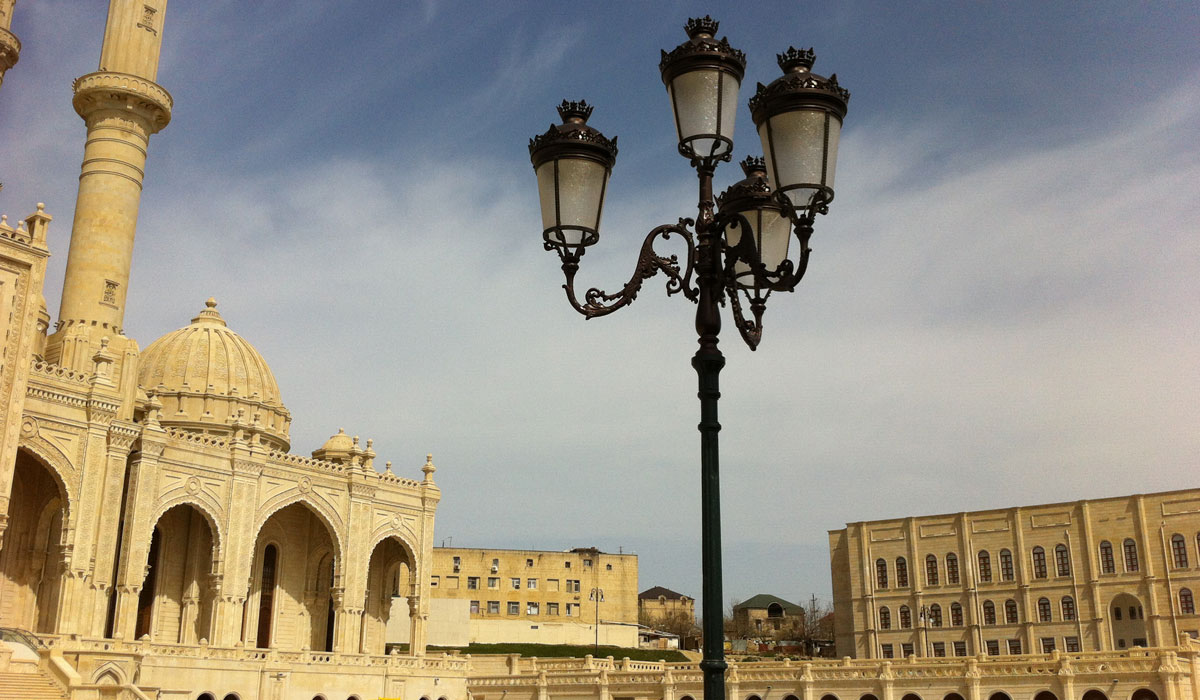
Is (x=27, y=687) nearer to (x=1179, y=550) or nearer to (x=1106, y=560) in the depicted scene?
(x=1106, y=560)

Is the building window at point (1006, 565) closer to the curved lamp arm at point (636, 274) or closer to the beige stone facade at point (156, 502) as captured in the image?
the beige stone facade at point (156, 502)

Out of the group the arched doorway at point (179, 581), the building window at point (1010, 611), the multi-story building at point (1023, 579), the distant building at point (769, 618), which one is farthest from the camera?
the distant building at point (769, 618)

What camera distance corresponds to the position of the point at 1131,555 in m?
52.7

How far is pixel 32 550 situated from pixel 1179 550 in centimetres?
4989

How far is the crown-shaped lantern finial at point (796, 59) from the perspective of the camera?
681 cm

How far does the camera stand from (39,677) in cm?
2608

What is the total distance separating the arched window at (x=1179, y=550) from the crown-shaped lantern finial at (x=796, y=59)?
53.3 metres

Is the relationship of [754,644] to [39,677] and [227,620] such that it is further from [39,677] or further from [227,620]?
[39,677]

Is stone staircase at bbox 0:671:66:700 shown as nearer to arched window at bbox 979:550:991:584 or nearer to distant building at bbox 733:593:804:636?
arched window at bbox 979:550:991:584

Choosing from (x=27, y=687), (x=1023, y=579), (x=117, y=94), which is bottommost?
(x=27, y=687)

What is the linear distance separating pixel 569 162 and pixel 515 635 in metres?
67.1

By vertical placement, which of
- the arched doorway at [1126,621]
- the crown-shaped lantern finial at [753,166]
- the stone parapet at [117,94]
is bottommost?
the arched doorway at [1126,621]

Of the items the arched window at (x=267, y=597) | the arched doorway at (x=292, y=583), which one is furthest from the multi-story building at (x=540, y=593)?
the arched window at (x=267, y=597)

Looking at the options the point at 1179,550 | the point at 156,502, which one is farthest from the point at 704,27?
the point at 1179,550
